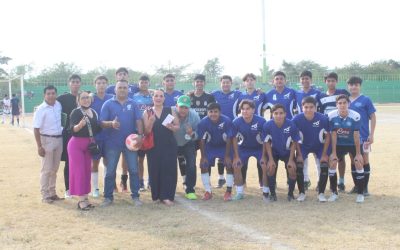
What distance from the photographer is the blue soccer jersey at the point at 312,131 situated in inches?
290

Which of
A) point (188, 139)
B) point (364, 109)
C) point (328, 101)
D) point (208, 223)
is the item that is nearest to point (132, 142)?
point (188, 139)

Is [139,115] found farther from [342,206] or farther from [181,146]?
[342,206]

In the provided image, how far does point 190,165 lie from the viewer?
7.52 m

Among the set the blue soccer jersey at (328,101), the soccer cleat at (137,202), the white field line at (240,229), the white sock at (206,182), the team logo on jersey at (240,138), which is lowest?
the white field line at (240,229)

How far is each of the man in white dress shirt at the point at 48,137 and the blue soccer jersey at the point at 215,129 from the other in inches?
86.9

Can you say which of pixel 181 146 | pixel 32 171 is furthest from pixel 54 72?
pixel 181 146

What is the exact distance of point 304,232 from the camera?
5.48 m

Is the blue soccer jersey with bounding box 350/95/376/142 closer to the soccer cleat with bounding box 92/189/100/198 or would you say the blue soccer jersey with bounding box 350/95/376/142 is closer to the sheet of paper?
the sheet of paper

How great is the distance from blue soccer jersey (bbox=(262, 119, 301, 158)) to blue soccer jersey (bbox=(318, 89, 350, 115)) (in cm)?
111

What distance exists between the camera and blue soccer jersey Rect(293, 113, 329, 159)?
24.1 feet

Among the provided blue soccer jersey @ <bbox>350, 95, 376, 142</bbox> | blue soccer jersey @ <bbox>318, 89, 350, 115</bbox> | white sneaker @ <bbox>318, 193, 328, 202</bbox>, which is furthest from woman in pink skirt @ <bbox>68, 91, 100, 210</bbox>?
blue soccer jersey @ <bbox>350, 95, 376, 142</bbox>

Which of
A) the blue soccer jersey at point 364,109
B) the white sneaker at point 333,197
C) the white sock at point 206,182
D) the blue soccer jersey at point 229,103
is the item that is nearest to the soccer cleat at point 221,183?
the white sock at point 206,182

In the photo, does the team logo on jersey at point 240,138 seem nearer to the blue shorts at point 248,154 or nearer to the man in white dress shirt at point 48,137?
the blue shorts at point 248,154

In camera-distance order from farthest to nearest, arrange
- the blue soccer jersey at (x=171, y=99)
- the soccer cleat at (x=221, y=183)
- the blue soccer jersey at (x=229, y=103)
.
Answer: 1. the blue soccer jersey at (x=229, y=103)
2. the soccer cleat at (x=221, y=183)
3. the blue soccer jersey at (x=171, y=99)
